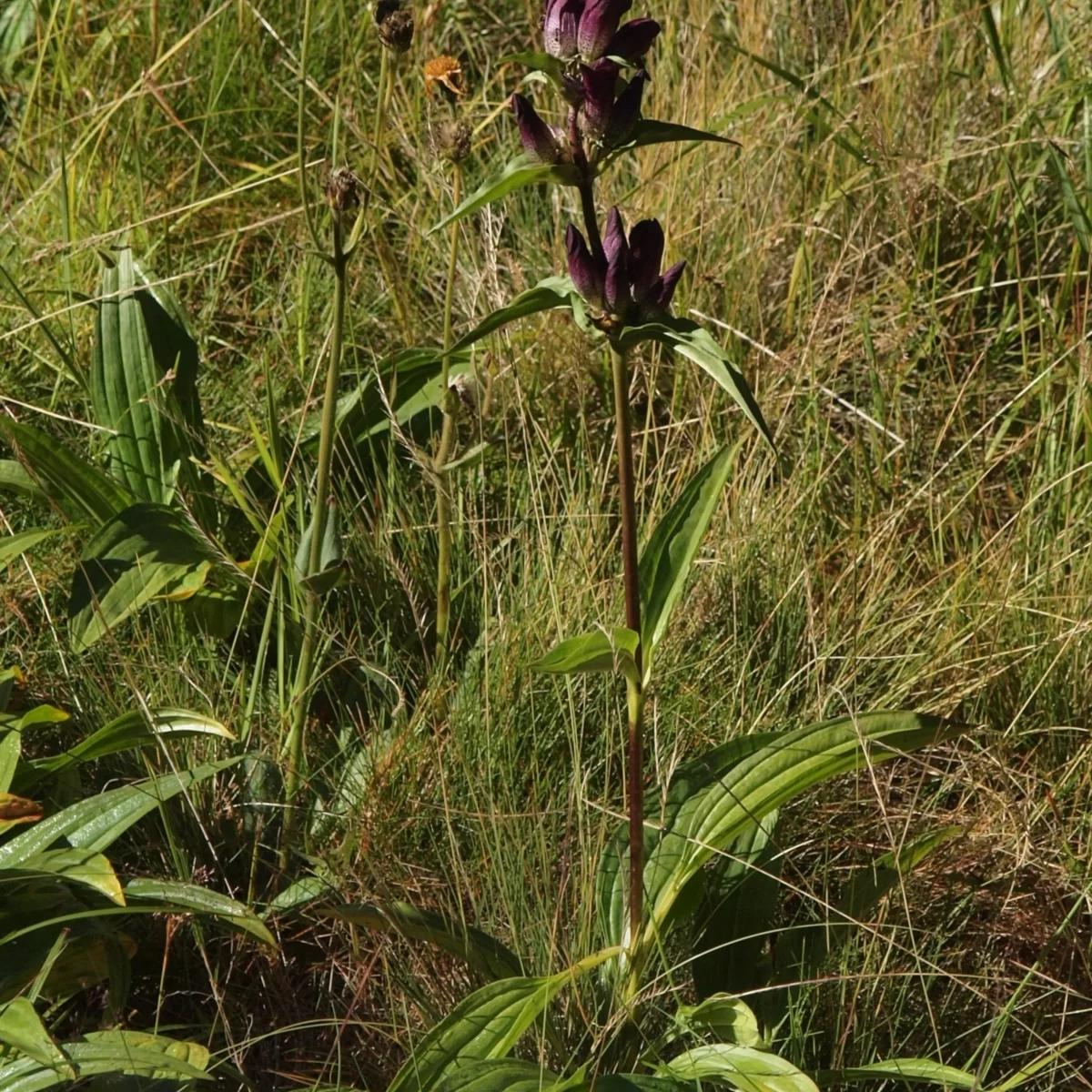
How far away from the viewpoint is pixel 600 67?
1.45m

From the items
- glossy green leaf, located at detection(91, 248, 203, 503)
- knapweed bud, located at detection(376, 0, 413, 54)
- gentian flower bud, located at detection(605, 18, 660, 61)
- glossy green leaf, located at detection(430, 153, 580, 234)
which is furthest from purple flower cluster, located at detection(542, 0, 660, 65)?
glossy green leaf, located at detection(91, 248, 203, 503)

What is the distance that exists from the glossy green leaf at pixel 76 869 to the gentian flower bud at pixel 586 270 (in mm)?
896

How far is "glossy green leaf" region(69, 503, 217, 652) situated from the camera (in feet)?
7.08

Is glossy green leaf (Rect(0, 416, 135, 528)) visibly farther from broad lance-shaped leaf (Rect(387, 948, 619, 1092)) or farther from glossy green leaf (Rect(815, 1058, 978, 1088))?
glossy green leaf (Rect(815, 1058, 978, 1088))

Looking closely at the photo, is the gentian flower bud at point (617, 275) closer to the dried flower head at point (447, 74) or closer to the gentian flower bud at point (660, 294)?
the gentian flower bud at point (660, 294)

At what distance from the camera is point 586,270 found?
153 centimetres

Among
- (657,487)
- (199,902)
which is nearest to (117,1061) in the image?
(199,902)

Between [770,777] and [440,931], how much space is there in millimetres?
445

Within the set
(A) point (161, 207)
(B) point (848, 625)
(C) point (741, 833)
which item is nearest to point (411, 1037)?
(C) point (741, 833)

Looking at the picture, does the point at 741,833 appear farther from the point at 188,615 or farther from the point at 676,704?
the point at 188,615

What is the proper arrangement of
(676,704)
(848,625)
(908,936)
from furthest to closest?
(848,625) → (676,704) → (908,936)

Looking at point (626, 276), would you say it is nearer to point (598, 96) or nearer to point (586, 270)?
point (586, 270)

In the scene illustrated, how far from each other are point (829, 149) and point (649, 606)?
1807 millimetres

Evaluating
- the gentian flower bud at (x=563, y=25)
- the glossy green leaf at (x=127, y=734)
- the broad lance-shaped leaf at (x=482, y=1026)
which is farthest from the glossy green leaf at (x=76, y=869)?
the gentian flower bud at (x=563, y=25)
